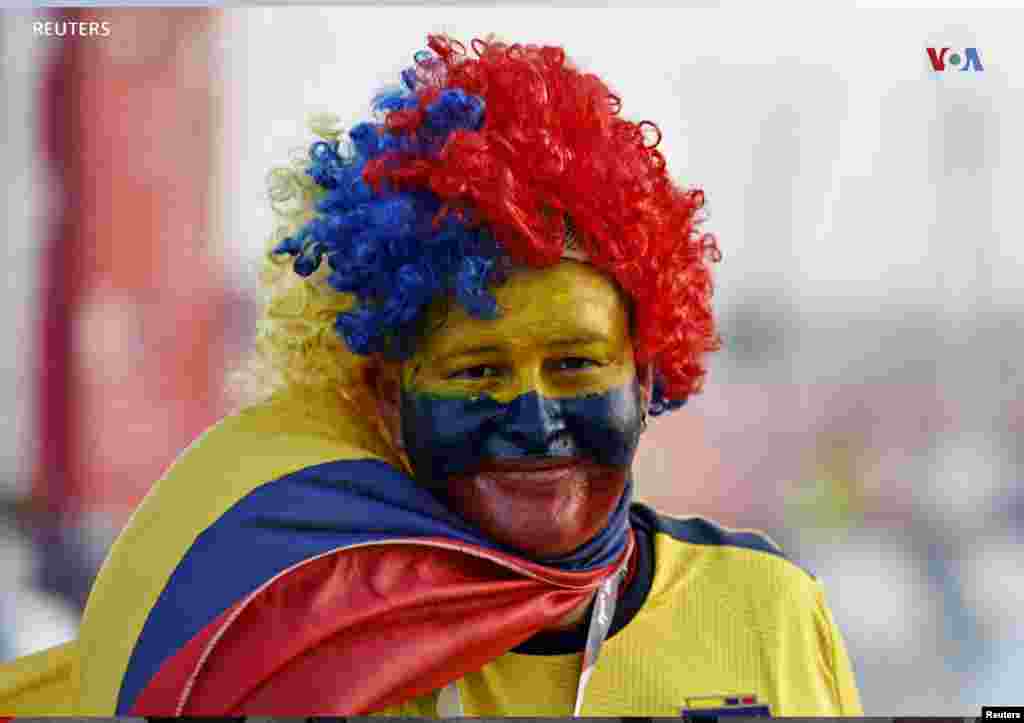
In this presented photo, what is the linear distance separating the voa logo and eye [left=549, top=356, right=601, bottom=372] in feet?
4.39

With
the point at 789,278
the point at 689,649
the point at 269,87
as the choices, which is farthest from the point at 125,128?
the point at 689,649

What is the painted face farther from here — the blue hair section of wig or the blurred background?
the blurred background

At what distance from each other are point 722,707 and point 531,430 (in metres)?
0.93

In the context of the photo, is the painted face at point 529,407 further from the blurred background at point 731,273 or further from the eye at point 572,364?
the blurred background at point 731,273

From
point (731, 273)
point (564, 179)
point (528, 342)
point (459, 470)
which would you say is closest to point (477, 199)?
point (564, 179)

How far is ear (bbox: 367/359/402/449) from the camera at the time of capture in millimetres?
2922

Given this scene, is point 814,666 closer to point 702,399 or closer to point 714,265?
point 702,399

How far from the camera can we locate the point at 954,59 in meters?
3.13

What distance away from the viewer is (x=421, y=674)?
274 centimetres

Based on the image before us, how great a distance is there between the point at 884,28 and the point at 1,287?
2.60 m

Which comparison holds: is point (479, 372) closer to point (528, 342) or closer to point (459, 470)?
point (528, 342)

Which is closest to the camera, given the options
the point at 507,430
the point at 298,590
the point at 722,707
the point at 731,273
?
the point at 298,590

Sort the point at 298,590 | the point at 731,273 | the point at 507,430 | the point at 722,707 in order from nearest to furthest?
the point at 298,590 < the point at 507,430 < the point at 722,707 < the point at 731,273

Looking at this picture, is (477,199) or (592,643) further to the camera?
(592,643)
